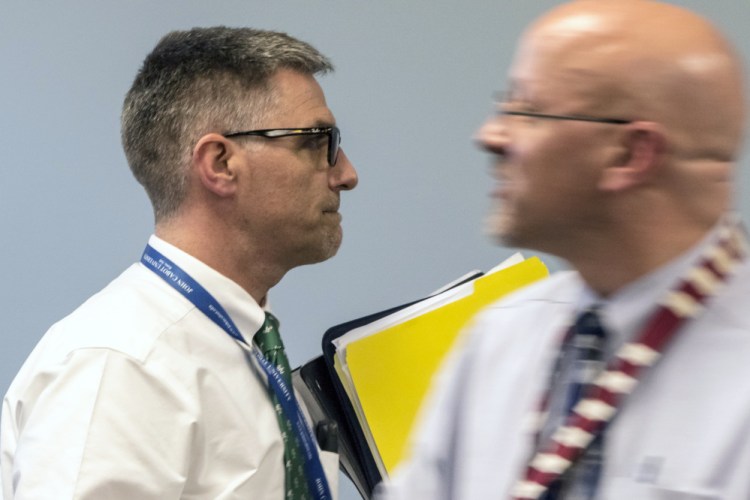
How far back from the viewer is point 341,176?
1.89m

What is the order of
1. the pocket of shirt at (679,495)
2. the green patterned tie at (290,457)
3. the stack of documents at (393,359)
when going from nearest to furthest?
the pocket of shirt at (679,495), the green patterned tie at (290,457), the stack of documents at (393,359)

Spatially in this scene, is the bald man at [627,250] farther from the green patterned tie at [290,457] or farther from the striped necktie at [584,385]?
the green patterned tie at [290,457]

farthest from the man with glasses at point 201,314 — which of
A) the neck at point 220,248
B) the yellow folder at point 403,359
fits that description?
the yellow folder at point 403,359

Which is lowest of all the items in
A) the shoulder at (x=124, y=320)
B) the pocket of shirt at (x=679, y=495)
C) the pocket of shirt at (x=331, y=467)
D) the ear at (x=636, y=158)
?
the pocket of shirt at (x=331, y=467)

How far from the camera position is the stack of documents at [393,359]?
176cm

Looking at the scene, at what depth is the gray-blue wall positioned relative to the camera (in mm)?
2309

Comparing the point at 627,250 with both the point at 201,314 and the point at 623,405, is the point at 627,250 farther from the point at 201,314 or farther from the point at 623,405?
the point at 201,314

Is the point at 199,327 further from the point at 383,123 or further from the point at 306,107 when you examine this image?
the point at 383,123

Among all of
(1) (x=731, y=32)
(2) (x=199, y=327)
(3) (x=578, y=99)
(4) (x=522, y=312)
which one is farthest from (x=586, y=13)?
(1) (x=731, y=32)

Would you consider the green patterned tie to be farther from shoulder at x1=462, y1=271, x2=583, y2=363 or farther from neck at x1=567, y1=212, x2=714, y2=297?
neck at x1=567, y1=212, x2=714, y2=297

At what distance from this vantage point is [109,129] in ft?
8.09

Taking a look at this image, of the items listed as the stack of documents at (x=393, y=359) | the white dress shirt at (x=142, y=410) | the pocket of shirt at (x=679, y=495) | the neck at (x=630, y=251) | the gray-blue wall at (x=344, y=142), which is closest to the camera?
the pocket of shirt at (x=679, y=495)

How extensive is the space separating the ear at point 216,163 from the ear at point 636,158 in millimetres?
933

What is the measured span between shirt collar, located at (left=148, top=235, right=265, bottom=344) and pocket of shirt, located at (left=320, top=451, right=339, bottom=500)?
0.22 metres
